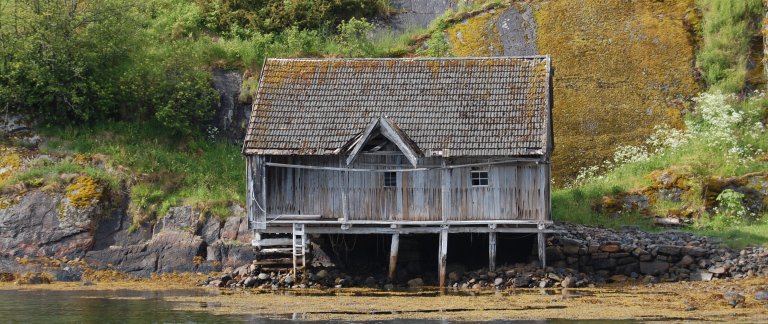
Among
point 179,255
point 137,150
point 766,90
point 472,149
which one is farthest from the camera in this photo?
point 766,90

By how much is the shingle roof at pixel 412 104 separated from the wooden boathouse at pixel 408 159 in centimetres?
4

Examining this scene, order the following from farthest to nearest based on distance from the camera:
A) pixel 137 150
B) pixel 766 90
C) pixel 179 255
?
pixel 766 90, pixel 137 150, pixel 179 255

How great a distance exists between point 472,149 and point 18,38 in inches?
703

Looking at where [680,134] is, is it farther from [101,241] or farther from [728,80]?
[101,241]

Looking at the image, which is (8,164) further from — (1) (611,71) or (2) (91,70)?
(1) (611,71)

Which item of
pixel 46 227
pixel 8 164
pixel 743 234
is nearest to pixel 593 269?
pixel 743 234

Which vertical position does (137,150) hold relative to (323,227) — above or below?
above

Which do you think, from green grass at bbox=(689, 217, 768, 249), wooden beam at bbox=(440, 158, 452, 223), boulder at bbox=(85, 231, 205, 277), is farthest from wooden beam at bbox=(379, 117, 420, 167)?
green grass at bbox=(689, 217, 768, 249)

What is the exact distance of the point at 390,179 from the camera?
1393 inches

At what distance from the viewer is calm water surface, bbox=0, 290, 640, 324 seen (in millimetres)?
28359

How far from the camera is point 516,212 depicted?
34.8 meters

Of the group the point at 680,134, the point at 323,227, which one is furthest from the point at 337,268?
the point at 680,134

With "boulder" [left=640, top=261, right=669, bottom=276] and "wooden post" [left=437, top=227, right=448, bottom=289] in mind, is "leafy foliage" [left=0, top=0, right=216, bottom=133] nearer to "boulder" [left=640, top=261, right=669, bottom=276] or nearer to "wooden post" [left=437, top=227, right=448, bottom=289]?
"wooden post" [left=437, top=227, right=448, bottom=289]

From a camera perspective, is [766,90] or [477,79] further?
[766,90]
